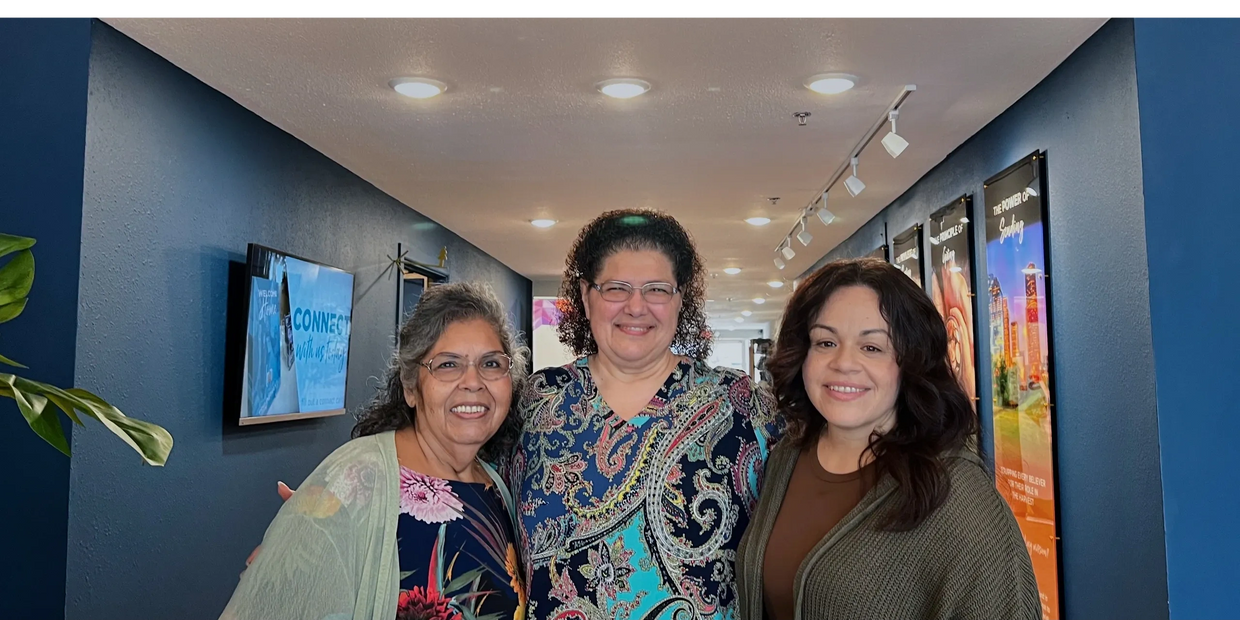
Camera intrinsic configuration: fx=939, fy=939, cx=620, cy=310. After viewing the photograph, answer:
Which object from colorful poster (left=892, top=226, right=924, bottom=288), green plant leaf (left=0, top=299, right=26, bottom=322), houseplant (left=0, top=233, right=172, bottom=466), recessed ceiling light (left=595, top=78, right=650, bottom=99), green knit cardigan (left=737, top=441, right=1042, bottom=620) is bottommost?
green knit cardigan (left=737, top=441, right=1042, bottom=620)

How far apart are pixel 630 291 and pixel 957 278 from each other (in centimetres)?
304

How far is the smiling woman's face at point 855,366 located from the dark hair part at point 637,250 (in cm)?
35

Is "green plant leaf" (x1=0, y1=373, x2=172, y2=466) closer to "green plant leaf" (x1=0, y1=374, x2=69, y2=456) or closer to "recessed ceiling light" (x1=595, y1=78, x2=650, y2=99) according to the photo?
"green plant leaf" (x1=0, y1=374, x2=69, y2=456)

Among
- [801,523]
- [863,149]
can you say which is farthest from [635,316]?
[863,149]

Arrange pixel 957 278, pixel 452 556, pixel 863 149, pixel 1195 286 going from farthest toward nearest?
1. pixel 957 278
2. pixel 863 149
3. pixel 1195 286
4. pixel 452 556

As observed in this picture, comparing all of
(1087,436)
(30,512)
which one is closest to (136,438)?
(30,512)

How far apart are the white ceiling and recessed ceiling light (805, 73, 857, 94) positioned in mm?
48

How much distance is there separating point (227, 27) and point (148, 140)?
22.9 inches

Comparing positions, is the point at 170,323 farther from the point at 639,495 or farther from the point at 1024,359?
the point at 1024,359

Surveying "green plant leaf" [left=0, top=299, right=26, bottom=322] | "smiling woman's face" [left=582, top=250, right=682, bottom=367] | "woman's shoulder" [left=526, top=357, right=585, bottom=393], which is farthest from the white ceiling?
"green plant leaf" [left=0, top=299, right=26, bottom=322]

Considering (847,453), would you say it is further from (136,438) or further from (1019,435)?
(1019,435)

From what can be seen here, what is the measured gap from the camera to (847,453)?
178 centimetres

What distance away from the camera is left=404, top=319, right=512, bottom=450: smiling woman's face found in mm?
1702

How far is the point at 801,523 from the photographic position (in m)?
1.74
